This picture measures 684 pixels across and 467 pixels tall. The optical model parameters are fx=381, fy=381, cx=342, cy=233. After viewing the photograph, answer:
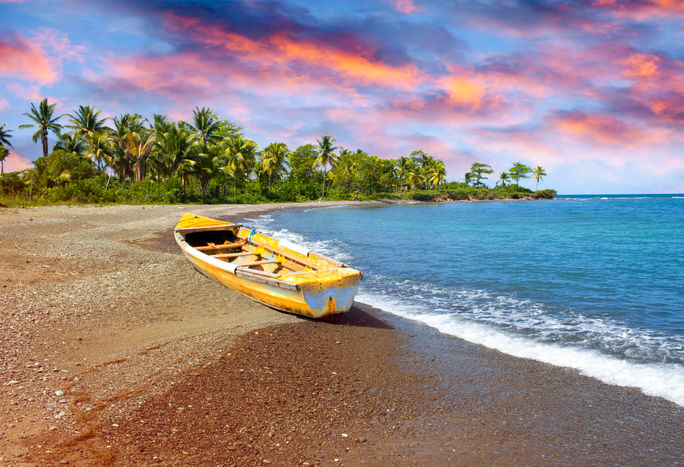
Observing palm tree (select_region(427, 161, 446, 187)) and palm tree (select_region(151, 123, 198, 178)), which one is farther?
palm tree (select_region(427, 161, 446, 187))

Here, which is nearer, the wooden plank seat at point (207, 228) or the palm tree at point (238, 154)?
the wooden plank seat at point (207, 228)

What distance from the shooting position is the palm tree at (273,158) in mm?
61250

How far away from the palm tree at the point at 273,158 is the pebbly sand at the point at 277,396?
2205 inches

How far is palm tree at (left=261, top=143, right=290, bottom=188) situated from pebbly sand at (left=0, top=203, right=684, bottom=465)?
5600cm

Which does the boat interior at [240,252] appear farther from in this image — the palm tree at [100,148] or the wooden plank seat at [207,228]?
the palm tree at [100,148]

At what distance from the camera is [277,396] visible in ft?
13.6

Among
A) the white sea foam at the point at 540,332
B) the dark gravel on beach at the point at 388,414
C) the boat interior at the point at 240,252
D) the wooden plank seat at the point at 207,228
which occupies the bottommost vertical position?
the white sea foam at the point at 540,332

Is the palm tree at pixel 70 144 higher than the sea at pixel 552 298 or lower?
higher

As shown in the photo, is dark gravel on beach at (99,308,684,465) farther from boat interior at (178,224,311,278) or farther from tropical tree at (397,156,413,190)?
tropical tree at (397,156,413,190)

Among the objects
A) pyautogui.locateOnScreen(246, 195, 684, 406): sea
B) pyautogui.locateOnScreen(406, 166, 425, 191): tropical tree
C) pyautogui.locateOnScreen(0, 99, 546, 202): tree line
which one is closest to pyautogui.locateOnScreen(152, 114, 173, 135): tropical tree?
pyautogui.locateOnScreen(0, 99, 546, 202): tree line

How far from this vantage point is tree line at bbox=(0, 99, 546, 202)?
113ft

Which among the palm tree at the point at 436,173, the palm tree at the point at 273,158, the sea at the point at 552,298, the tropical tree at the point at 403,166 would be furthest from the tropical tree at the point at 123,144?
the palm tree at the point at 436,173

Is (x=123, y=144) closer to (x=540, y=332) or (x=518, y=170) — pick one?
(x=540, y=332)

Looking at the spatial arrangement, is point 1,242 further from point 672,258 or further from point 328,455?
point 672,258
